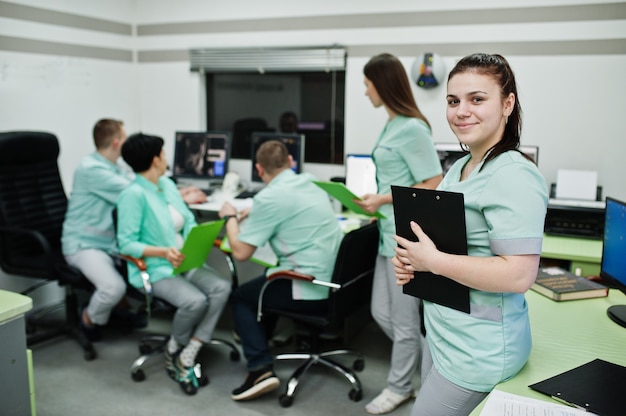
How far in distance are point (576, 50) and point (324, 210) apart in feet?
6.24

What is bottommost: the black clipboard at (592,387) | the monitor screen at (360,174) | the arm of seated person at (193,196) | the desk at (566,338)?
the desk at (566,338)

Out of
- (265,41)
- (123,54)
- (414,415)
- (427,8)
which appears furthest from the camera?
(123,54)

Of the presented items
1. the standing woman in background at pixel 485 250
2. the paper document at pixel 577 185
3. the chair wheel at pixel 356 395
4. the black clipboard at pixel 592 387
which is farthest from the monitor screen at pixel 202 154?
the black clipboard at pixel 592 387

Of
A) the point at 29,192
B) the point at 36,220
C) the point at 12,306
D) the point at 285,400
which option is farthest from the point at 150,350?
the point at 12,306

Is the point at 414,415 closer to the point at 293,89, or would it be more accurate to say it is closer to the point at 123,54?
the point at 293,89

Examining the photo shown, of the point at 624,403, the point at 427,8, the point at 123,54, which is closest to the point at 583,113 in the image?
the point at 427,8

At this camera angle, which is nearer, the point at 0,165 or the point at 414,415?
the point at 414,415

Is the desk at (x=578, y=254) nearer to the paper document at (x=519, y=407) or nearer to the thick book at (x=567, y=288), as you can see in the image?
the thick book at (x=567, y=288)

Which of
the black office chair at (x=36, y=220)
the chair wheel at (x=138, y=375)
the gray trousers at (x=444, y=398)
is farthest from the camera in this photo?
the black office chair at (x=36, y=220)

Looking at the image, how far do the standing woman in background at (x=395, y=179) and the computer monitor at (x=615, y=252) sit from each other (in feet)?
2.53

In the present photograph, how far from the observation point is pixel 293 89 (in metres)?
4.38

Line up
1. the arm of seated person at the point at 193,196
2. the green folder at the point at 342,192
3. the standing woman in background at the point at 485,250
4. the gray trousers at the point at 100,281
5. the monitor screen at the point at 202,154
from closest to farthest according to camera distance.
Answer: the standing woman in background at the point at 485,250 < the green folder at the point at 342,192 < the gray trousers at the point at 100,281 < the arm of seated person at the point at 193,196 < the monitor screen at the point at 202,154

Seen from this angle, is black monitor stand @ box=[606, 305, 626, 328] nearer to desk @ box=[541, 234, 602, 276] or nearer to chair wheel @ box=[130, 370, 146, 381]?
desk @ box=[541, 234, 602, 276]

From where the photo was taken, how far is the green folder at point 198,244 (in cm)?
281
